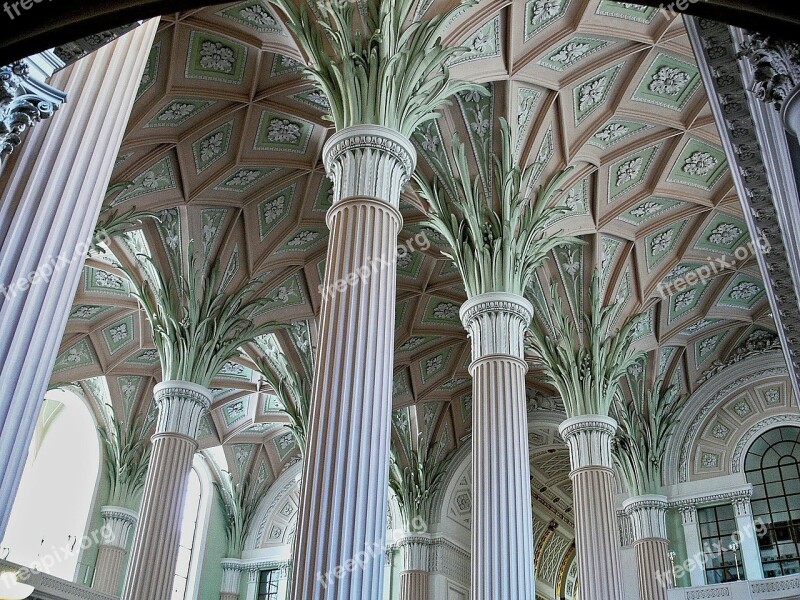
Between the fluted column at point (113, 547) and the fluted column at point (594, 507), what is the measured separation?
11.5 metres

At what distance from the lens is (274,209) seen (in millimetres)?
16594

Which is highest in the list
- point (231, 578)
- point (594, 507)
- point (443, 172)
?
point (443, 172)

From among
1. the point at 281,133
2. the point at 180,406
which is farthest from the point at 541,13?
the point at 180,406

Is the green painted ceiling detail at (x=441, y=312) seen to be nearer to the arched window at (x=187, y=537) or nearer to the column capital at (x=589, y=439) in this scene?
the column capital at (x=589, y=439)

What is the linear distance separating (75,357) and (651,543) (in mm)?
14235

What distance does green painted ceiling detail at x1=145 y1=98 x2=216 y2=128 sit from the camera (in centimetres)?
1386

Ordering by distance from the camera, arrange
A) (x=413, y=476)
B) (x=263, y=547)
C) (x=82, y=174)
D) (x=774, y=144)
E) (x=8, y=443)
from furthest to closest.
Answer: (x=263, y=547) → (x=413, y=476) → (x=774, y=144) → (x=82, y=174) → (x=8, y=443)

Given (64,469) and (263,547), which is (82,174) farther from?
(263,547)

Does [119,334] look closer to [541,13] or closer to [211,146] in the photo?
[211,146]

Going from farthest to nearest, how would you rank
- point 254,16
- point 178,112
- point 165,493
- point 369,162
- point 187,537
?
point 187,537
point 178,112
point 165,493
point 254,16
point 369,162

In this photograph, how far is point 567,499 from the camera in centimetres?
3012

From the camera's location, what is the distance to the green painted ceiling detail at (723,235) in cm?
1702

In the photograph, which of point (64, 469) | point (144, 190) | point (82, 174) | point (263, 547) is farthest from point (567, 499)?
point (82, 174)

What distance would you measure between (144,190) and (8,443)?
36.8ft
